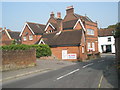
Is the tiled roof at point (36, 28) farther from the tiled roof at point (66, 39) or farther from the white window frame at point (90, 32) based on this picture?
the white window frame at point (90, 32)

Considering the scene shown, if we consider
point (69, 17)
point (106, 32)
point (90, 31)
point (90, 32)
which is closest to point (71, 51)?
point (90, 32)

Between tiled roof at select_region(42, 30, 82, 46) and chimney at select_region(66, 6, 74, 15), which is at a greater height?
chimney at select_region(66, 6, 74, 15)

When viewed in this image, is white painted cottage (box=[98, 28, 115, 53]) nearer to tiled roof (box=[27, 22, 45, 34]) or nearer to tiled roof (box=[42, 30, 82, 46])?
tiled roof (box=[27, 22, 45, 34])

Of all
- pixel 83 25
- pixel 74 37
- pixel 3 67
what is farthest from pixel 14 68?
pixel 83 25

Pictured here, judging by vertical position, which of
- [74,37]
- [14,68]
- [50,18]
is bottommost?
[14,68]

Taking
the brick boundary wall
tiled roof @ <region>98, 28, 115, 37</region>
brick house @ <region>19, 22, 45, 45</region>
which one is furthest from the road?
tiled roof @ <region>98, 28, 115, 37</region>

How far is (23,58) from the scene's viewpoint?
1612cm

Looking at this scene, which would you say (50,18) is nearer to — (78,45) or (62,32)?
(62,32)

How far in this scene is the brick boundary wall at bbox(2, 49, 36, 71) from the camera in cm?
Answer: 1395

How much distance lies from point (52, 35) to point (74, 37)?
6880 millimetres

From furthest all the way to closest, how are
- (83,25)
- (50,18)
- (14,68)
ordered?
(50,18) → (83,25) → (14,68)

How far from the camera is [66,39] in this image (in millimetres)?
28109

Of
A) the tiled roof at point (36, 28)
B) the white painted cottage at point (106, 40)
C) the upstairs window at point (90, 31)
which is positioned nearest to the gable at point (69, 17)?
the upstairs window at point (90, 31)

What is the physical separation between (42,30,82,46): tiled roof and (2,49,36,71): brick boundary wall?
1040 centimetres
